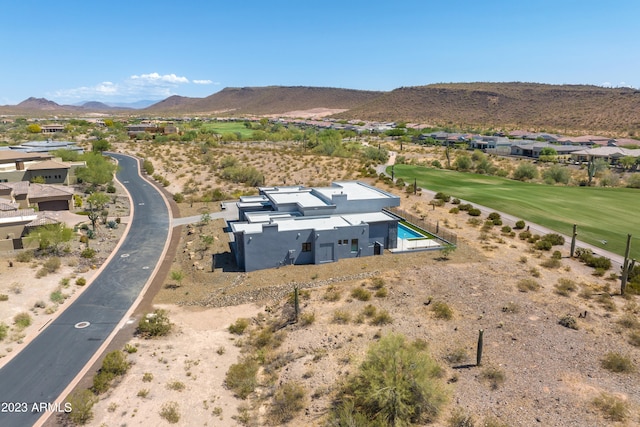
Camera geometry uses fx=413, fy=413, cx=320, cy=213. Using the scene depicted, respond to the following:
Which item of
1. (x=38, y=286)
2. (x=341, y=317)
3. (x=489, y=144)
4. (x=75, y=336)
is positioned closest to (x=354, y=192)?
(x=341, y=317)

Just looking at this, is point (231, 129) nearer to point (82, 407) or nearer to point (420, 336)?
point (420, 336)

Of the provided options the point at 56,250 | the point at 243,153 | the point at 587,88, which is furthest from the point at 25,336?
the point at 587,88

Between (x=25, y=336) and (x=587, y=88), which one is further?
(x=587, y=88)

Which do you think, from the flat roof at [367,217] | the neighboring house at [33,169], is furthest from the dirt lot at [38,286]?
the flat roof at [367,217]

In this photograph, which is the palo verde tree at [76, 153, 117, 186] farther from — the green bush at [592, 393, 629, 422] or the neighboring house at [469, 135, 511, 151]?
the neighboring house at [469, 135, 511, 151]

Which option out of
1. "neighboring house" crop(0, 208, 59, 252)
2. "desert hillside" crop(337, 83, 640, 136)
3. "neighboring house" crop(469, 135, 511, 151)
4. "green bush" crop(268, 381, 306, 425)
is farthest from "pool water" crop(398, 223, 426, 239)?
"desert hillside" crop(337, 83, 640, 136)

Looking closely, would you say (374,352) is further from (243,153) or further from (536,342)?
(243,153)
